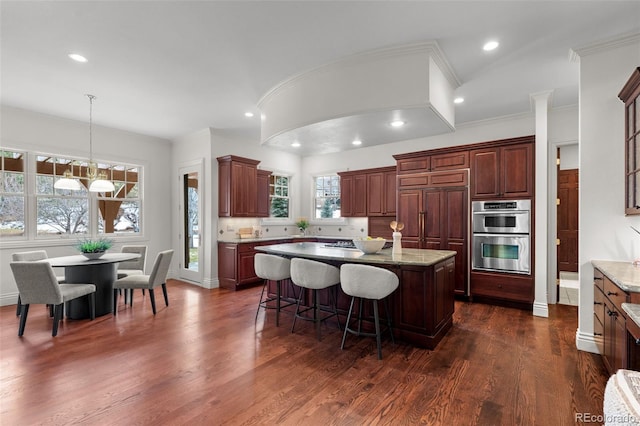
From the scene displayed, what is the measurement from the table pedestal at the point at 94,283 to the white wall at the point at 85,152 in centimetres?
138

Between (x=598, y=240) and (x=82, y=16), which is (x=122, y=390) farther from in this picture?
(x=598, y=240)

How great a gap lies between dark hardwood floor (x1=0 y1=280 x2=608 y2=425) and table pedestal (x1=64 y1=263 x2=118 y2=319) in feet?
0.73

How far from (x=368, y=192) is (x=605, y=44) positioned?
13.3 ft

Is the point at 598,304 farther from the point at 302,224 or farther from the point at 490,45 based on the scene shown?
the point at 302,224

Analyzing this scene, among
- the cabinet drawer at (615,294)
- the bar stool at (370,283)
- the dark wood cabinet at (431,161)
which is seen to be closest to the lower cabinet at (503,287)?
the dark wood cabinet at (431,161)

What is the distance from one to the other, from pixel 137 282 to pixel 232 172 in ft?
8.22

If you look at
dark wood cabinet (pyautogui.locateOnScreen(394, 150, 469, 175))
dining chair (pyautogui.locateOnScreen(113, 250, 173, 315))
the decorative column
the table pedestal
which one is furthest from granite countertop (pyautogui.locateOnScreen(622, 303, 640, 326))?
the table pedestal

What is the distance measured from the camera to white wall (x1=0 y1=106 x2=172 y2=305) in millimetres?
4648

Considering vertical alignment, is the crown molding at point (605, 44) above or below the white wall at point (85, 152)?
above

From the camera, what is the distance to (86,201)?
18.0 ft

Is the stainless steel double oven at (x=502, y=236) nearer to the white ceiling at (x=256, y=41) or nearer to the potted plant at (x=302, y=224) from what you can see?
the white ceiling at (x=256, y=41)

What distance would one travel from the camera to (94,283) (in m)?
4.13

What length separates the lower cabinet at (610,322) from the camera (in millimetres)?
1979

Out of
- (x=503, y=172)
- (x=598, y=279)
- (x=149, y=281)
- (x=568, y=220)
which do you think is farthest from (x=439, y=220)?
(x=568, y=220)
